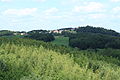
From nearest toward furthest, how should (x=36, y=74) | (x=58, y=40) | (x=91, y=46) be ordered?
(x=36, y=74) < (x=91, y=46) < (x=58, y=40)

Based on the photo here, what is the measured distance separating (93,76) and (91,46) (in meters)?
112

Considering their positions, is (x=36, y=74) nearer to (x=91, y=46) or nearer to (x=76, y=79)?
(x=76, y=79)

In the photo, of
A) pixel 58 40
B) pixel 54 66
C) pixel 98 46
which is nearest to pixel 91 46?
pixel 98 46

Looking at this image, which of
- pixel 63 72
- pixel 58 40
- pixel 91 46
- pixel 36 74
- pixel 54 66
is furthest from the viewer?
pixel 58 40

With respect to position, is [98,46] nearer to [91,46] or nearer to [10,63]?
[91,46]

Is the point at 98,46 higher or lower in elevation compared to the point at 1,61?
lower

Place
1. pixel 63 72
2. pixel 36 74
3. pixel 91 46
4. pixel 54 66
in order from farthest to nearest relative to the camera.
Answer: pixel 91 46 < pixel 54 66 < pixel 63 72 < pixel 36 74

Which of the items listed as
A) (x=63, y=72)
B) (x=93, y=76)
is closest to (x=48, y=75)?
(x=63, y=72)

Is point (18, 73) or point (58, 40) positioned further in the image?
point (58, 40)

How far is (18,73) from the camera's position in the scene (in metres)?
26.7

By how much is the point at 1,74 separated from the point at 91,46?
374ft

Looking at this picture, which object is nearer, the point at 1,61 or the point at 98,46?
the point at 1,61

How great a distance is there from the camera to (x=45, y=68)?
28.4 m

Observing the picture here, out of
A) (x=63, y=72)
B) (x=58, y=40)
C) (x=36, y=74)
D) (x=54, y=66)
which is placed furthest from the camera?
(x=58, y=40)
